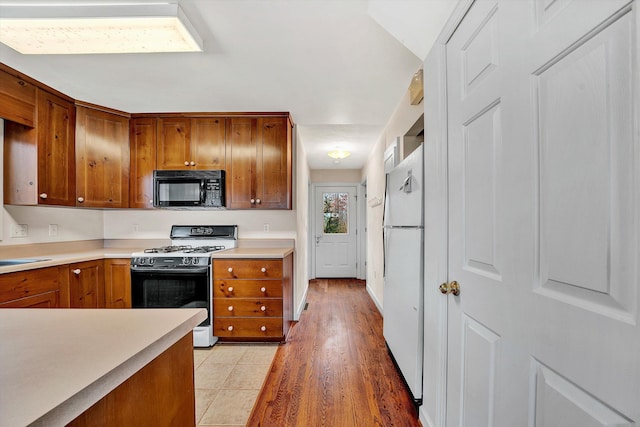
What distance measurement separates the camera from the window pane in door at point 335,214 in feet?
19.9

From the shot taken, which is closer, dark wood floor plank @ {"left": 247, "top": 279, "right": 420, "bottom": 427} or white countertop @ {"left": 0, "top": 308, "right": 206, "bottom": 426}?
white countertop @ {"left": 0, "top": 308, "right": 206, "bottom": 426}

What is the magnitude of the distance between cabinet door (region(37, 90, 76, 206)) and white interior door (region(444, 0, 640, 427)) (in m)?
3.13

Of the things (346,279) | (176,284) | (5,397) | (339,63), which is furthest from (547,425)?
(346,279)

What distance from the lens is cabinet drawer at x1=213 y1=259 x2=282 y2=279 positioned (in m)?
2.67

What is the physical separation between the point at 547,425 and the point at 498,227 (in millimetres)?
534

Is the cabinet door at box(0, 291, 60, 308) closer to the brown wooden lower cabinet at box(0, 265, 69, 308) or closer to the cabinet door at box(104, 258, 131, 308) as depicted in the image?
the brown wooden lower cabinet at box(0, 265, 69, 308)

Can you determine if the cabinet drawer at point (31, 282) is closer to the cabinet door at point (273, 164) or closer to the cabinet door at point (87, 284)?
the cabinet door at point (87, 284)

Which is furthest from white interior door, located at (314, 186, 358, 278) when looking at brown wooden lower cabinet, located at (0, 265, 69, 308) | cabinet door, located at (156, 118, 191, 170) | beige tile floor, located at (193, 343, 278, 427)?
brown wooden lower cabinet, located at (0, 265, 69, 308)

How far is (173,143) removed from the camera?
3043 millimetres

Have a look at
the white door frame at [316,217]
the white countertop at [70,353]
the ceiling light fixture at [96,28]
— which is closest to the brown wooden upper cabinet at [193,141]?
the ceiling light fixture at [96,28]

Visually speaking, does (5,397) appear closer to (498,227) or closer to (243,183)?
(498,227)

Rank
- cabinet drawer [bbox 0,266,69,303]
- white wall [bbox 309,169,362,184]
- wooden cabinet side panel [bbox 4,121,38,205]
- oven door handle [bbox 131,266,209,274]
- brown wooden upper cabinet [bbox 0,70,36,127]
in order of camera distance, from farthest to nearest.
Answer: white wall [bbox 309,169,362,184] → oven door handle [bbox 131,266,209,274] → wooden cabinet side panel [bbox 4,121,38,205] → brown wooden upper cabinet [bbox 0,70,36,127] → cabinet drawer [bbox 0,266,69,303]

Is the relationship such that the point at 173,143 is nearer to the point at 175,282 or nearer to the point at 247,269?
the point at 175,282

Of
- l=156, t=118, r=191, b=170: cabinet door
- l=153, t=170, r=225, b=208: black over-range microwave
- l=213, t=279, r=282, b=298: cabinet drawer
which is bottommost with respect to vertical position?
l=213, t=279, r=282, b=298: cabinet drawer
